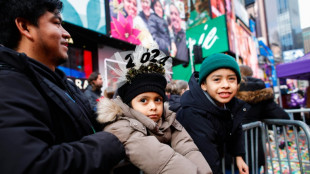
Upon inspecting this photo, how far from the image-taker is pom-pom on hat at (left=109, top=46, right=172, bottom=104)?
1531mm

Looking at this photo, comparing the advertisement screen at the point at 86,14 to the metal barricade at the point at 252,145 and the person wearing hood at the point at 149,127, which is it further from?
the metal barricade at the point at 252,145

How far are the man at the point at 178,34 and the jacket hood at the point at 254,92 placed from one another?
809 cm

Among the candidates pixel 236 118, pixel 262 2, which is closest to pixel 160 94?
pixel 236 118

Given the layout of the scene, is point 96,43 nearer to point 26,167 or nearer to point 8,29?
point 8,29

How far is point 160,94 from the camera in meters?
1.58

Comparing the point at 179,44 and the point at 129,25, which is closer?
the point at 129,25

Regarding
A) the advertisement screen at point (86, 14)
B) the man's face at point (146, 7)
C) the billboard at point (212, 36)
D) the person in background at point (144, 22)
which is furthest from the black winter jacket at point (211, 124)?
the billboard at point (212, 36)

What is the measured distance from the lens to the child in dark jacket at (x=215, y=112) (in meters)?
1.68

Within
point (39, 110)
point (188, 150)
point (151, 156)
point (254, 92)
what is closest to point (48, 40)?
point (39, 110)

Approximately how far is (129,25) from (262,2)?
4965 cm

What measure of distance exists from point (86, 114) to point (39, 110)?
426mm

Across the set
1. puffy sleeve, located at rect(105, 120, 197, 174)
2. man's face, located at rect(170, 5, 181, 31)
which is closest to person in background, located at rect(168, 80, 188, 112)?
puffy sleeve, located at rect(105, 120, 197, 174)

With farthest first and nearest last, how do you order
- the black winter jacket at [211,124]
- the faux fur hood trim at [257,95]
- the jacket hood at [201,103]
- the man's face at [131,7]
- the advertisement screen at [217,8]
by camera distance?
the advertisement screen at [217,8]
the man's face at [131,7]
the faux fur hood trim at [257,95]
the jacket hood at [201,103]
the black winter jacket at [211,124]

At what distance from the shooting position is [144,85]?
152 centimetres
